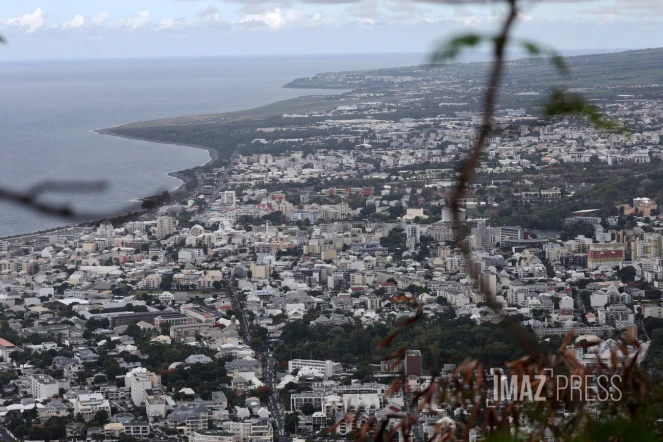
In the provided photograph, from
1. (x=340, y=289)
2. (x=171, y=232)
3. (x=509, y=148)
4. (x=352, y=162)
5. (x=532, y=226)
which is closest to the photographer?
(x=340, y=289)

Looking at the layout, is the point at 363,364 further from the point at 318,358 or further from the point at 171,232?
the point at 171,232

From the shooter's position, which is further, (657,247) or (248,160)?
(248,160)

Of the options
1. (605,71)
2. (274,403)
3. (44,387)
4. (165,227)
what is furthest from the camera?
(605,71)

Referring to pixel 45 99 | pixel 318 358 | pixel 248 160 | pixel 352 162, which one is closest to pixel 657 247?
pixel 318 358

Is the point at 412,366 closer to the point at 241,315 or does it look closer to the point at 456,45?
the point at 456,45

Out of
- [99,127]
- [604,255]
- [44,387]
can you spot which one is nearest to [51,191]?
[44,387]

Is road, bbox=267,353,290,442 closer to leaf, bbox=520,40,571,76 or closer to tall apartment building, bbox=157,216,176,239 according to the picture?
leaf, bbox=520,40,571,76
